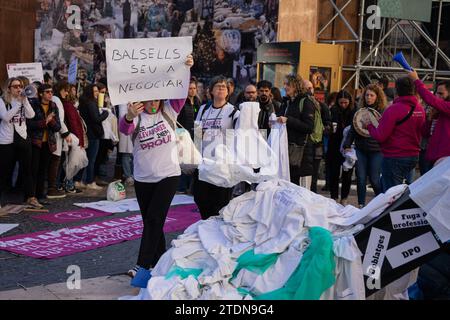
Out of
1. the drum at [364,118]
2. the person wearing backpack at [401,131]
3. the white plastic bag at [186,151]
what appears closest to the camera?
the white plastic bag at [186,151]

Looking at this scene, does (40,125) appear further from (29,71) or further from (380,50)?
(380,50)

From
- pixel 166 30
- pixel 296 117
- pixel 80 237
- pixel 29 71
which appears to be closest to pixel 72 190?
pixel 29 71

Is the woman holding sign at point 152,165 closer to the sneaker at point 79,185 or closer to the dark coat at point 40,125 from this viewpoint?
the dark coat at point 40,125

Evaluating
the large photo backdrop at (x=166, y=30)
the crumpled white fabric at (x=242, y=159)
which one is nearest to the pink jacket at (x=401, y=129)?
the crumpled white fabric at (x=242, y=159)

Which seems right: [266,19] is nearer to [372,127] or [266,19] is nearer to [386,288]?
[372,127]

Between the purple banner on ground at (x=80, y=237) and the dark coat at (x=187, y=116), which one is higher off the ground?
the dark coat at (x=187, y=116)

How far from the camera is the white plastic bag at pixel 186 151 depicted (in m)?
5.85

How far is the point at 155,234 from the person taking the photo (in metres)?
5.36

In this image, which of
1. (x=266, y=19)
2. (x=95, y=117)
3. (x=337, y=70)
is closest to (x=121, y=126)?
(x=95, y=117)

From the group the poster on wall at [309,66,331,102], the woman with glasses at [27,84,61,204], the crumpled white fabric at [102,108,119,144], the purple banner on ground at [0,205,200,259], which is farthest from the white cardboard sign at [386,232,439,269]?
the poster on wall at [309,66,331,102]

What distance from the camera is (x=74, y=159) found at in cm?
988

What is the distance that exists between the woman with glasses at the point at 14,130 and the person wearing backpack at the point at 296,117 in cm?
351

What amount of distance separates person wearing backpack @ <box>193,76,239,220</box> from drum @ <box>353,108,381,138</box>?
2.57m

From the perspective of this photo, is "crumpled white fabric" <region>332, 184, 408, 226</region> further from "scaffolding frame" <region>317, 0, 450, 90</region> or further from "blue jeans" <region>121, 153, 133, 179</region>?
"scaffolding frame" <region>317, 0, 450, 90</region>
